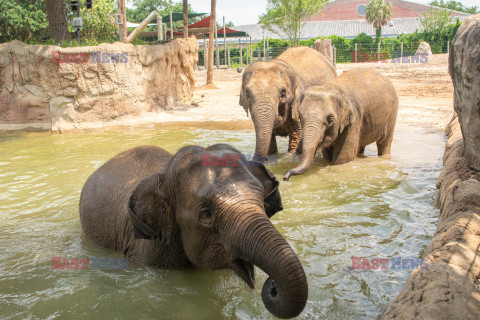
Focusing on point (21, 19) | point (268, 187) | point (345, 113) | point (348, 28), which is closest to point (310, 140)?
point (345, 113)

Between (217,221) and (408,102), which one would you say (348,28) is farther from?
(217,221)

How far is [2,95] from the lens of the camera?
43.4ft

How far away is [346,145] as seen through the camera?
312 inches

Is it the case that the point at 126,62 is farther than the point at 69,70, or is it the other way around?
the point at 126,62

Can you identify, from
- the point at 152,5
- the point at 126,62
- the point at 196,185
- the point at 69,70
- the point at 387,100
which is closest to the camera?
the point at 196,185

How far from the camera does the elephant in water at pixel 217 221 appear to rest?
261 cm

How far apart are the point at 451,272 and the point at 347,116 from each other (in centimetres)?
495

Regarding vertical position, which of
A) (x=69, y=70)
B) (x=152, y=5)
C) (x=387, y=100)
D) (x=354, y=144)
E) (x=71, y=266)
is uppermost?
(x=152, y=5)

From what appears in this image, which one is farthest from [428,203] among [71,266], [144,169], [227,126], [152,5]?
[152,5]

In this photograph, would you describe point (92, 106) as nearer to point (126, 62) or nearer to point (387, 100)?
point (126, 62)

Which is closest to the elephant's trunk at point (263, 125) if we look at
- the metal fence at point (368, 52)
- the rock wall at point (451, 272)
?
the rock wall at point (451, 272)

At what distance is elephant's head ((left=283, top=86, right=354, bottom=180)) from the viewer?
23.6ft

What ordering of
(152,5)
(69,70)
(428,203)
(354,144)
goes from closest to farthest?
1. (428,203)
2. (354,144)
3. (69,70)
4. (152,5)

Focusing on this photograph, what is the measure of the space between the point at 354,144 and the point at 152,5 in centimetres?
8227
